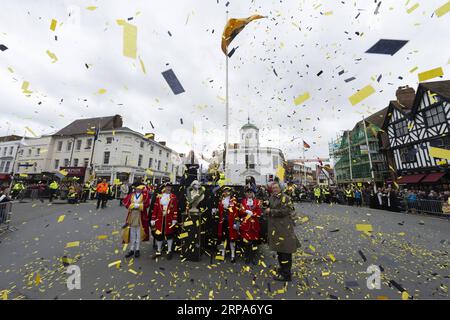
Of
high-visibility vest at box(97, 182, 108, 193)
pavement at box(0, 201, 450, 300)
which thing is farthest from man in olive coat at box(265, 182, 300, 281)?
high-visibility vest at box(97, 182, 108, 193)

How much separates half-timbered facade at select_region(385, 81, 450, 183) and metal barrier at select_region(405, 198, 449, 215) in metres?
5.26

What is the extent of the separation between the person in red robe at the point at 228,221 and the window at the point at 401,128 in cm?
2499

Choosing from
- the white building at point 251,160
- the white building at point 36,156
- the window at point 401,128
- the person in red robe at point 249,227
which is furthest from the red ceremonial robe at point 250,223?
the white building at point 251,160

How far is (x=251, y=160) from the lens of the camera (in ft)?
161

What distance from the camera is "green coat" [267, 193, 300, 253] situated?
13.0 feet

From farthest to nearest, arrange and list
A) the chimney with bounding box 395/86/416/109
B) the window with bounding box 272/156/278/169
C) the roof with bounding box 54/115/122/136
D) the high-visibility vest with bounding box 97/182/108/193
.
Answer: the window with bounding box 272/156/278/169
the roof with bounding box 54/115/122/136
the chimney with bounding box 395/86/416/109
the high-visibility vest with bounding box 97/182/108/193

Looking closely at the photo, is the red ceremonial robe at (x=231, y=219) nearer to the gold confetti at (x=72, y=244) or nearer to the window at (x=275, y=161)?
the gold confetti at (x=72, y=244)

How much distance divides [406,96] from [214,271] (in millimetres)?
31071

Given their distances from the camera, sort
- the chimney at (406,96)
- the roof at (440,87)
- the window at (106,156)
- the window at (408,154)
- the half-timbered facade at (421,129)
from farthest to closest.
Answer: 1. the window at (106,156)
2. the chimney at (406,96)
3. the window at (408,154)
4. the roof at (440,87)
5. the half-timbered facade at (421,129)

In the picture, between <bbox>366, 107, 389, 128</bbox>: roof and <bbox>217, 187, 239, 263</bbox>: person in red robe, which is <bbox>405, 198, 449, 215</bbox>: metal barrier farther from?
<bbox>366, 107, 389, 128</bbox>: roof

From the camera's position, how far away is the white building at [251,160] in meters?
45.8

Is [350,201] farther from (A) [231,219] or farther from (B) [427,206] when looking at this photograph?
(A) [231,219]

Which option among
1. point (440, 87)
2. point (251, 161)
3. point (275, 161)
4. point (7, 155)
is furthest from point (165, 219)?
point (7, 155)
